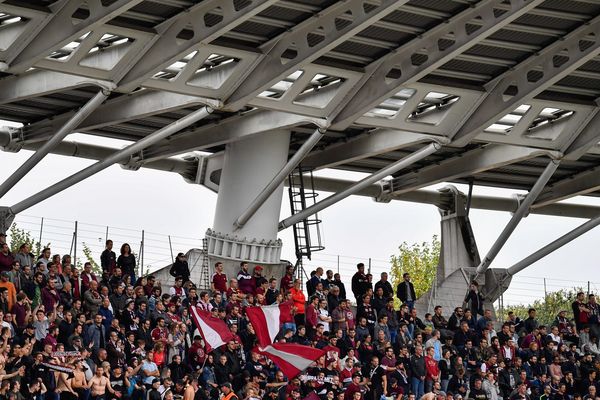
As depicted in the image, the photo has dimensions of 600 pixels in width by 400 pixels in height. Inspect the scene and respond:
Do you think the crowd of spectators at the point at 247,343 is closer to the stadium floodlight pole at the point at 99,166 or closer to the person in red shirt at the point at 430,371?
the person in red shirt at the point at 430,371

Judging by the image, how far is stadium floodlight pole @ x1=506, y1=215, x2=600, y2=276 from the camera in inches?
1677

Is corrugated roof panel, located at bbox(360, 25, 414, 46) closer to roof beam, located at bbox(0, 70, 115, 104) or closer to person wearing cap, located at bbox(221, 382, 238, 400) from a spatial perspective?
roof beam, located at bbox(0, 70, 115, 104)

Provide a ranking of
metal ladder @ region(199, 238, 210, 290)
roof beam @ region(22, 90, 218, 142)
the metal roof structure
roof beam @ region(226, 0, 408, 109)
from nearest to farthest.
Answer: roof beam @ region(226, 0, 408, 109)
the metal roof structure
roof beam @ region(22, 90, 218, 142)
metal ladder @ region(199, 238, 210, 290)

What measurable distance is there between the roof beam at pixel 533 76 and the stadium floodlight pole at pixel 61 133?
9.22 metres

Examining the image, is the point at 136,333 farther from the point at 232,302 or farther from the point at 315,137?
the point at 315,137

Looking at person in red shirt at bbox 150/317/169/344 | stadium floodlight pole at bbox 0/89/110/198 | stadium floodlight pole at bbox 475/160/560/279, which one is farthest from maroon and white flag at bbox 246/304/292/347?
stadium floodlight pole at bbox 475/160/560/279

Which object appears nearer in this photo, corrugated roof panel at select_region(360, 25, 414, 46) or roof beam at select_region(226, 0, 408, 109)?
roof beam at select_region(226, 0, 408, 109)

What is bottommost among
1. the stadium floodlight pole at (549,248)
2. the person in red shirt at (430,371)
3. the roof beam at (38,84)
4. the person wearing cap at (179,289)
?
the person in red shirt at (430,371)

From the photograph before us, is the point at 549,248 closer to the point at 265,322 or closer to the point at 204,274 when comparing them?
the point at 204,274

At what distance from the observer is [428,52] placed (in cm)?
3341

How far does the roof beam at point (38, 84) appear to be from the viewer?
32531mm

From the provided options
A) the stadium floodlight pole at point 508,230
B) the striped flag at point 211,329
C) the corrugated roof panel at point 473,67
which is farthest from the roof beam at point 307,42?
the stadium floodlight pole at point 508,230

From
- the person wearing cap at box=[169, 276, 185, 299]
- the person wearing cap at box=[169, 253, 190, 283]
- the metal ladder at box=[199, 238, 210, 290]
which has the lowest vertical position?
the person wearing cap at box=[169, 276, 185, 299]

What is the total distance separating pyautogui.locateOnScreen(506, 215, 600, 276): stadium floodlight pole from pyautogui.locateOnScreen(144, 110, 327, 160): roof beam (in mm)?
9350
